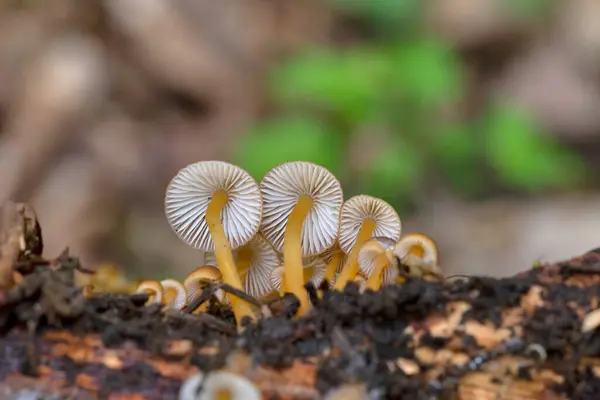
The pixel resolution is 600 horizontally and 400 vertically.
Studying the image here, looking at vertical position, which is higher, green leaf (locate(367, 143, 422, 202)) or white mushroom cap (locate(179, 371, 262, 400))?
green leaf (locate(367, 143, 422, 202))

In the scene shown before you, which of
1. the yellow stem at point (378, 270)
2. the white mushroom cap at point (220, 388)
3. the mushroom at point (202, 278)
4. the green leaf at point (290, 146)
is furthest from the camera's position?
the green leaf at point (290, 146)

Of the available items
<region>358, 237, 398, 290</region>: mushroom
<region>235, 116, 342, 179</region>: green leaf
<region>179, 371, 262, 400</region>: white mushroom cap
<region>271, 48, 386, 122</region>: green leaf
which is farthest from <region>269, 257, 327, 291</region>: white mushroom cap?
<region>271, 48, 386, 122</region>: green leaf

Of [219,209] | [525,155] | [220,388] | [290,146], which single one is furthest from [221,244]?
[525,155]

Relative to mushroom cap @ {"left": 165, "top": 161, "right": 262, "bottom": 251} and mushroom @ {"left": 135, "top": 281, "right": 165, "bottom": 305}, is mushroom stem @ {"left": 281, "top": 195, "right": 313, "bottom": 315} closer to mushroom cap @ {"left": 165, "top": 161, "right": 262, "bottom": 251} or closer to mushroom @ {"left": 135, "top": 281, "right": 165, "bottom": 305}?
mushroom cap @ {"left": 165, "top": 161, "right": 262, "bottom": 251}

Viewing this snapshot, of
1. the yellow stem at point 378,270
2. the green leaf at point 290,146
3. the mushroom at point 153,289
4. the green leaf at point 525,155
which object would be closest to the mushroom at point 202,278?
the mushroom at point 153,289

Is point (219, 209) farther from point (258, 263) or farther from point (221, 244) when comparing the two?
point (258, 263)

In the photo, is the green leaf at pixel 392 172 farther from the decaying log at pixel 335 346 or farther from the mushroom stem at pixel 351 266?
the decaying log at pixel 335 346
